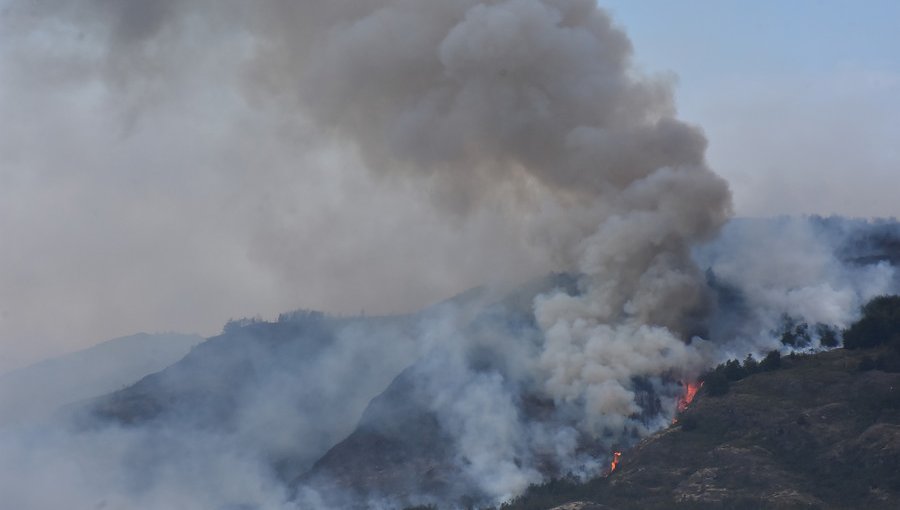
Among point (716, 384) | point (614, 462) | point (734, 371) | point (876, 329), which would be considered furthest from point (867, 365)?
point (614, 462)

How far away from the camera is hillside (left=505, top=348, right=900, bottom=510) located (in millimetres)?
106062

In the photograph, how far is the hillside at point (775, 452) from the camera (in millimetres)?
106062

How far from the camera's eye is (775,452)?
Answer: 113500 millimetres

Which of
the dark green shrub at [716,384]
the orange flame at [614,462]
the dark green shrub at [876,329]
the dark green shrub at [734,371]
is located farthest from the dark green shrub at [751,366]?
the orange flame at [614,462]

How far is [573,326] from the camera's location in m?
132

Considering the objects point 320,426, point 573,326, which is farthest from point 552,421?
point 320,426

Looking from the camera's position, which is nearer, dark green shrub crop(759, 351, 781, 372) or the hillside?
the hillside

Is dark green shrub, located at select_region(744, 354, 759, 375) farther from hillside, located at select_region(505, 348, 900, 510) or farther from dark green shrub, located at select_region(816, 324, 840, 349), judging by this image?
dark green shrub, located at select_region(816, 324, 840, 349)

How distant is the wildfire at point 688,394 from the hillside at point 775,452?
Result: 3.59 meters

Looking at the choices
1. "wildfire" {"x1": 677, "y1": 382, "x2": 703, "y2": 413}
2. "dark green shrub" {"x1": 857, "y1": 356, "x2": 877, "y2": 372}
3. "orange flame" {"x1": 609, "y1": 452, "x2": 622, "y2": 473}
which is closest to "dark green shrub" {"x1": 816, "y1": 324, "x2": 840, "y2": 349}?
"dark green shrub" {"x1": 857, "y1": 356, "x2": 877, "y2": 372}

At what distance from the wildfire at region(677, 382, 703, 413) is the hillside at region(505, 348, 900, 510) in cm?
359

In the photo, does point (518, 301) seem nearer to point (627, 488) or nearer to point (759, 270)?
point (759, 270)

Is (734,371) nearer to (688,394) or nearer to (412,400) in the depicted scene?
(688,394)

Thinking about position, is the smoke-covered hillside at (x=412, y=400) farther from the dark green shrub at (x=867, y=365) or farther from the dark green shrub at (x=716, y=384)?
the dark green shrub at (x=867, y=365)
